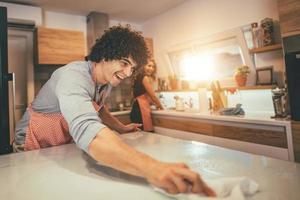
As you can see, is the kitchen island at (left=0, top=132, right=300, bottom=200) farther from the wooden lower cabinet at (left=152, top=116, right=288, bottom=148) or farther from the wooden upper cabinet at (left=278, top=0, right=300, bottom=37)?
the wooden upper cabinet at (left=278, top=0, right=300, bottom=37)

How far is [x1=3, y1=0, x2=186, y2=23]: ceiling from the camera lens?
3010 mm

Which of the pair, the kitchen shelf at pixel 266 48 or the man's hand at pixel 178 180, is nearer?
the man's hand at pixel 178 180

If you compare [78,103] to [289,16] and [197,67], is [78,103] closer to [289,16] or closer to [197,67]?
[289,16]

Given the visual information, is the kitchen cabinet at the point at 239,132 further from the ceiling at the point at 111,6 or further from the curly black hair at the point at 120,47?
the ceiling at the point at 111,6

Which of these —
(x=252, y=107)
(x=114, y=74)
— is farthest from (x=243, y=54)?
(x=114, y=74)

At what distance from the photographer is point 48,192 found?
0.55 m

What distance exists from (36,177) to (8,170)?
16cm

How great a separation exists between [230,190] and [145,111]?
262cm

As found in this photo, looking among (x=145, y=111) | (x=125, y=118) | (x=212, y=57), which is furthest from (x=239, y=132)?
(x=125, y=118)

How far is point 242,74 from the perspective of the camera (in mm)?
2453

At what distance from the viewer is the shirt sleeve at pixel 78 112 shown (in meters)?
0.68

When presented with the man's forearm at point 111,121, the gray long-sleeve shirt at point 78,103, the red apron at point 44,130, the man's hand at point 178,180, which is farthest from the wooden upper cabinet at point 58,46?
the man's hand at point 178,180

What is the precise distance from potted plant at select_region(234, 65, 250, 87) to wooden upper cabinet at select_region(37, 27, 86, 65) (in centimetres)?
216

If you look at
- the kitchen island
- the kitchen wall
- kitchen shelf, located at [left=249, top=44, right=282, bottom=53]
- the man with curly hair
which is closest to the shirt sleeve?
the man with curly hair
